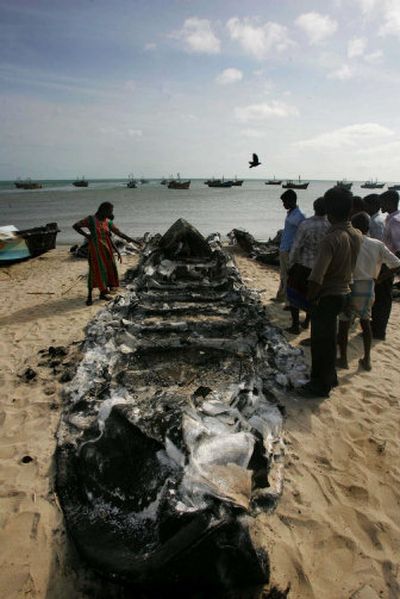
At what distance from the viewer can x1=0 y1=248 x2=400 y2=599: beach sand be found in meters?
2.29

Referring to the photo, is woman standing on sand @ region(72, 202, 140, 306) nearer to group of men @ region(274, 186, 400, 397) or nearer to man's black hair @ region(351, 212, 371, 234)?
group of men @ region(274, 186, 400, 397)

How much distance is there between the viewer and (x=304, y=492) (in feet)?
9.53

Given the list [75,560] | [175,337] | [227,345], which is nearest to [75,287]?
[175,337]

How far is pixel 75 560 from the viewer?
234cm

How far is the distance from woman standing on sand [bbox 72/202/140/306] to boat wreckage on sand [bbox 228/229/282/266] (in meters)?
6.53

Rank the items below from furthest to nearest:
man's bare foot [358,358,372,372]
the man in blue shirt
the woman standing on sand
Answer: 1. the woman standing on sand
2. the man in blue shirt
3. man's bare foot [358,358,372,372]

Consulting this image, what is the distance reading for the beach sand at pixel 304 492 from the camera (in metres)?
2.29

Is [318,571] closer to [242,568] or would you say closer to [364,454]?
[242,568]

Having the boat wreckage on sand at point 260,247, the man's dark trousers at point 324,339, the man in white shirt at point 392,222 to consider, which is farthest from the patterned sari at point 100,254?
the boat wreckage on sand at point 260,247

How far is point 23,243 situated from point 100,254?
24.5 feet

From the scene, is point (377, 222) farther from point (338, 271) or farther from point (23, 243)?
point (23, 243)

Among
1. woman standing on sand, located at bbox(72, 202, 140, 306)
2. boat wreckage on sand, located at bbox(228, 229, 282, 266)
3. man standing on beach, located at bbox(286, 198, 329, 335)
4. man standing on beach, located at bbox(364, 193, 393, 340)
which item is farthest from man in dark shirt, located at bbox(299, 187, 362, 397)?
boat wreckage on sand, located at bbox(228, 229, 282, 266)

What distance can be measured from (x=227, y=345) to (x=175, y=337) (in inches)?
31.9

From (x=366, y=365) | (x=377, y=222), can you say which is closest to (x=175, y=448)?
(x=366, y=365)
